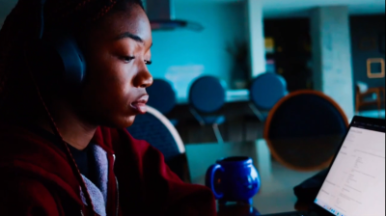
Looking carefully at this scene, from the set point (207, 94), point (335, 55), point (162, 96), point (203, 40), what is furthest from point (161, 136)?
point (335, 55)

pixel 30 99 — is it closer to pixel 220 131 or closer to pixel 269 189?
pixel 269 189

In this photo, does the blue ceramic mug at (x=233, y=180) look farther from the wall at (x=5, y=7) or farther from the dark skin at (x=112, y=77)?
the wall at (x=5, y=7)

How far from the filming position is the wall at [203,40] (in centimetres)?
579

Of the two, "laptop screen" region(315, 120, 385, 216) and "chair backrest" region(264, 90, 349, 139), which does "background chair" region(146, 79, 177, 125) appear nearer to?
"chair backrest" region(264, 90, 349, 139)

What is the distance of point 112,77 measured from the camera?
41 cm

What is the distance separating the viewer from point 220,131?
4078mm

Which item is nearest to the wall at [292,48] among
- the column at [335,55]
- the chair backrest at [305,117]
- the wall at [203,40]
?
the column at [335,55]

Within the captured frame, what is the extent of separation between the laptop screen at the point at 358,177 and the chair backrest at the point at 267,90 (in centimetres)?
280

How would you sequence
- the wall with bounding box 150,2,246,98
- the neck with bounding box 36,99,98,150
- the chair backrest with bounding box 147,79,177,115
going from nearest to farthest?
the neck with bounding box 36,99,98,150
the chair backrest with bounding box 147,79,177,115
the wall with bounding box 150,2,246,98

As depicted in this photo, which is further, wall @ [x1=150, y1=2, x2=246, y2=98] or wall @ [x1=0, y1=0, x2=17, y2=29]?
wall @ [x1=150, y1=2, x2=246, y2=98]

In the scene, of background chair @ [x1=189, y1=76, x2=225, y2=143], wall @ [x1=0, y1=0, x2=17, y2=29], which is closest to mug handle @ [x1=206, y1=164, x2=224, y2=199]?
wall @ [x1=0, y1=0, x2=17, y2=29]

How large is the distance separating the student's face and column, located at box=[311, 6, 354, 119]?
259 inches

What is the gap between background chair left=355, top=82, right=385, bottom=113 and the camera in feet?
19.7

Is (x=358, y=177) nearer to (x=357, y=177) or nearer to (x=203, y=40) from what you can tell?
(x=357, y=177)
